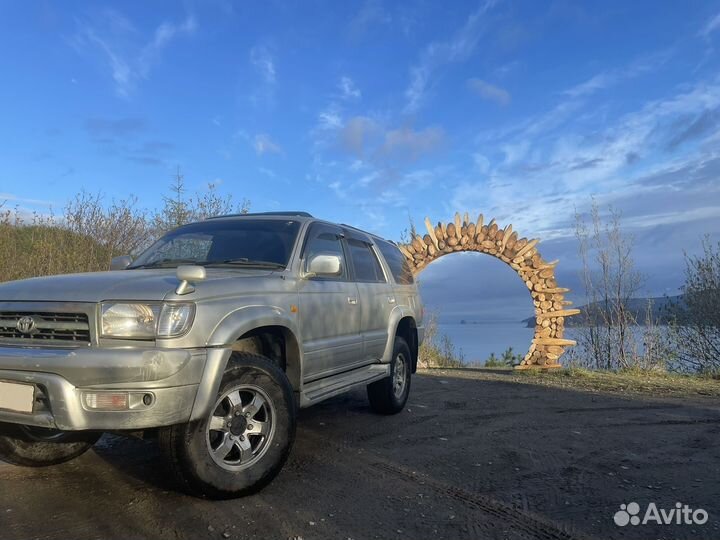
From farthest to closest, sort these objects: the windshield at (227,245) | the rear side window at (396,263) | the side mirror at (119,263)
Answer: the rear side window at (396,263), the side mirror at (119,263), the windshield at (227,245)

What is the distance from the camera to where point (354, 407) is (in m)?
6.30

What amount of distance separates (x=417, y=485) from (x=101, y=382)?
2.20 meters

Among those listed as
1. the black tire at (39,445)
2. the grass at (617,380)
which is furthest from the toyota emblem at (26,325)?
the grass at (617,380)

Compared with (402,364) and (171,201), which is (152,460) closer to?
(402,364)

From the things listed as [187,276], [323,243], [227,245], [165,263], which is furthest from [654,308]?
[187,276]

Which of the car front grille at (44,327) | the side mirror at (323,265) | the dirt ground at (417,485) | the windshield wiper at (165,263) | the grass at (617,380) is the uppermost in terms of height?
the windshield wiper at (165,263)

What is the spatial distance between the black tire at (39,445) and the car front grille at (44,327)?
67 cm

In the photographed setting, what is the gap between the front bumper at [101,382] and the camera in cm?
269

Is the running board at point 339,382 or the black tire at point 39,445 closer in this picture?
the black tire at point 39,445

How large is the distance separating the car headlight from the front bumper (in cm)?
11

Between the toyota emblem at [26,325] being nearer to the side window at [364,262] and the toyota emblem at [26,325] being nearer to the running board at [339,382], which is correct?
the running board at [339,382]

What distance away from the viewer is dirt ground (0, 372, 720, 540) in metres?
2.83

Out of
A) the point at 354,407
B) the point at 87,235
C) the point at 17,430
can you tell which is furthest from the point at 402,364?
the point at 87,235

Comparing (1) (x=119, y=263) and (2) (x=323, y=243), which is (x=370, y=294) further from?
(1) (x=119, y=263)
